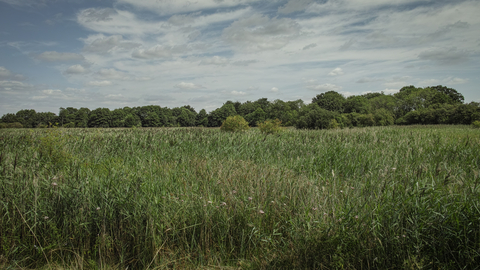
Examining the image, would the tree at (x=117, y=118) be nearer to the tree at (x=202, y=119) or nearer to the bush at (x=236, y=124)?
the tree at (x=202, y=119)

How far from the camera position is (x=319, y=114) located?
3334 centimetres

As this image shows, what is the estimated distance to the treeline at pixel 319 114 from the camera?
35.6 m

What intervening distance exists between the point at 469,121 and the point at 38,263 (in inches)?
1897

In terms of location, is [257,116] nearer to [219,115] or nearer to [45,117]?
[219,115]

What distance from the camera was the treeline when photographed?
3559 cm

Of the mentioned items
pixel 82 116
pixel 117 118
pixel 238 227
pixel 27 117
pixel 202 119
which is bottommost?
pixel 238 227

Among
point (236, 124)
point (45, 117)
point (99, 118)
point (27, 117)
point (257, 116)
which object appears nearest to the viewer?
point (236, 124)

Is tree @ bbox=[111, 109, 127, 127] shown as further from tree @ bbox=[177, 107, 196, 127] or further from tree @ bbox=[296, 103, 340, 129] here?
tree @ bbox=[296, 103, 340, 129]

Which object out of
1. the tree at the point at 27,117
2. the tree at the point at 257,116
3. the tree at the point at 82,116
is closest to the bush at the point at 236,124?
the tree at the point at 27,117

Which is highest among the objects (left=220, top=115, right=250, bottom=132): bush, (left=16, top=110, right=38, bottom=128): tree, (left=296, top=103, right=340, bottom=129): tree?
Answer: (left=16, top=110, right=38, bottom=128): tree

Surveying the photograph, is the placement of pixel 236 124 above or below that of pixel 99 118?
below

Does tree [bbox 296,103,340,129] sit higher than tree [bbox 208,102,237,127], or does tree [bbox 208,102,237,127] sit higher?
tree [bbox 208,102,237,127]

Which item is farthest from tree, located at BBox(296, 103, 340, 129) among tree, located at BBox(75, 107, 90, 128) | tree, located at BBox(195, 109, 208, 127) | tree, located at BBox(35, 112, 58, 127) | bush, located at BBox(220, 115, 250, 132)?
tree, located at BBox(75, 107, 90, 128)

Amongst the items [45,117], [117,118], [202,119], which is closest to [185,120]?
[202,119]
